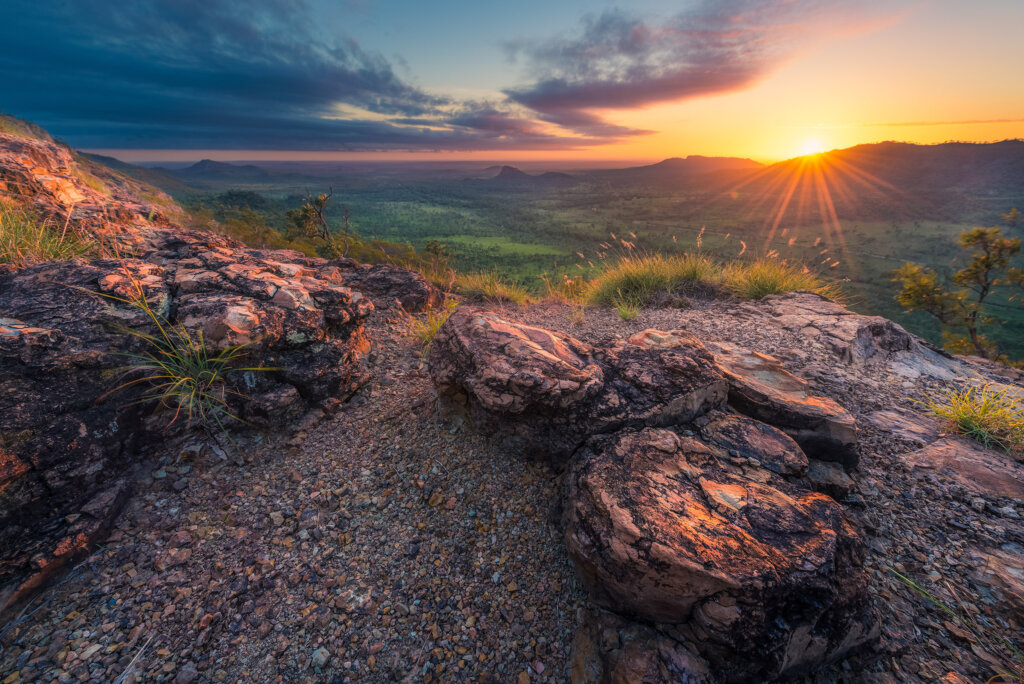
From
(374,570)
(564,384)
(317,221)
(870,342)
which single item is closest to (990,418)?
(870,342)

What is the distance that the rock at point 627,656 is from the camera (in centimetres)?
195

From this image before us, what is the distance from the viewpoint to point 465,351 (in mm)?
3316

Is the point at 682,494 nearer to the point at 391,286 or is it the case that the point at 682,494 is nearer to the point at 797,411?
the point at 797,411

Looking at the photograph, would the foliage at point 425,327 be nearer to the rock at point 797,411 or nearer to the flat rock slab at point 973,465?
the rock at point 797,411

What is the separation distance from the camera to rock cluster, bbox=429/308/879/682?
193cm

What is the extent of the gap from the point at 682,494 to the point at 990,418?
336 cm

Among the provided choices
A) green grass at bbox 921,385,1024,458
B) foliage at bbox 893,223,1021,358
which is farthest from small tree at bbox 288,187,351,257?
foliage at bbox 893,223,1021,358

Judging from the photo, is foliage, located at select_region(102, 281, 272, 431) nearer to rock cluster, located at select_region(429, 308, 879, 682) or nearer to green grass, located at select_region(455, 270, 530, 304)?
rock cluster, located at select_region(429, 308, 879, 682)

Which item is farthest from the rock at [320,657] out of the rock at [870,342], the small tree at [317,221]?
the small tree at [317,221]

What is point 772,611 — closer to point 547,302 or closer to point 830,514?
point 830,514

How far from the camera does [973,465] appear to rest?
9.71 ft

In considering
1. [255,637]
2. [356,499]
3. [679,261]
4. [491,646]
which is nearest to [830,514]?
[491,646]

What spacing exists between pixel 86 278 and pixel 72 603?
2683 mm

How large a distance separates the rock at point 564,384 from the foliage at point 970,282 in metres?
12.5
